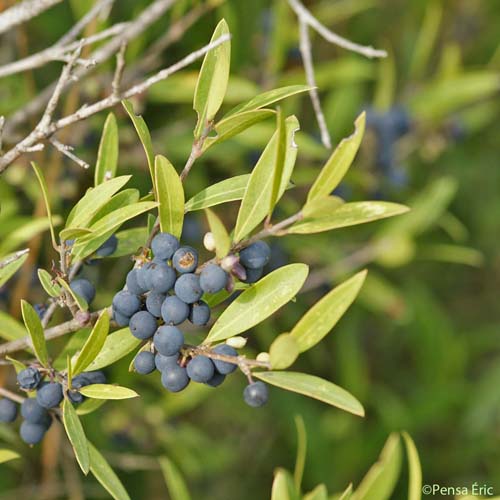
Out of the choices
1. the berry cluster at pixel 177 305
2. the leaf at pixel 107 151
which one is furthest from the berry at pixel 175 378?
the leaf at pixel 107 151

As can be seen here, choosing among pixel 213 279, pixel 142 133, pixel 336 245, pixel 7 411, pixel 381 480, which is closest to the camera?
pixel 213 279

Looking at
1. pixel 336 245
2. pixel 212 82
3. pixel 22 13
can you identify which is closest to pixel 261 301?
pixel 212 82

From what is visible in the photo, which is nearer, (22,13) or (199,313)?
(199,313)

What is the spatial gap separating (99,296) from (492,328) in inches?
61.8

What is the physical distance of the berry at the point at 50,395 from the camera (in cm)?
89

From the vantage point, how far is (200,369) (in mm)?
811

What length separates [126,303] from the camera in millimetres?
831

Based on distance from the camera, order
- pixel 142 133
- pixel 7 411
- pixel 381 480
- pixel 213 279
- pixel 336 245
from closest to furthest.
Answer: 1. pixel 213 279
2. pixel 142 133
3. pixel 7 411
4. pixel 381 480
5. pixel 336 245

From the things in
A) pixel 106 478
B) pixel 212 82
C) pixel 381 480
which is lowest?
pixel 381 480

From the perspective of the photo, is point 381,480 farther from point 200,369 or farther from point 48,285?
point 48,285

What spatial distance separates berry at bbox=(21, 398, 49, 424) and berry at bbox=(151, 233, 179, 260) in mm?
276

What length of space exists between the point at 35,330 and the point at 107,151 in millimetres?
303

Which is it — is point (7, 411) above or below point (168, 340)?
below

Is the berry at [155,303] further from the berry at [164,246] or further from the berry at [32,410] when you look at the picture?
the berry at [32,410]
